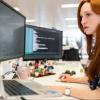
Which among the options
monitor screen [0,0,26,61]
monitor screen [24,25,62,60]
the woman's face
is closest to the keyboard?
monitor screen [0,0,26,61]

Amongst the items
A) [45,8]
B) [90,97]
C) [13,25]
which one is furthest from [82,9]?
[45,8]

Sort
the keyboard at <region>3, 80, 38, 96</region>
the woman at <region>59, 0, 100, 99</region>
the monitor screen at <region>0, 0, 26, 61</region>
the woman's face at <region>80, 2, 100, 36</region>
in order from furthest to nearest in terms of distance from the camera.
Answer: the woman's face at <region>80, 2, 100, 36</region>
the woman at <region>59, 0, 100, 99</region>
the monitor screen at <region>0, 0, 26, 61</region>
the keyboard at <region>3, 80, 38, 96</region>

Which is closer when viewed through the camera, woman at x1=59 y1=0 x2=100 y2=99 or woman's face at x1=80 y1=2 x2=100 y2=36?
woman at x1=59 y1=0 x2=100 y2=99

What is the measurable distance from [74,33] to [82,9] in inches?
574

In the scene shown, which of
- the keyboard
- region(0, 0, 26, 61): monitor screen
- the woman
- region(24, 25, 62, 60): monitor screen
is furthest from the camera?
region(24, 25, 62, 60): monitor screen

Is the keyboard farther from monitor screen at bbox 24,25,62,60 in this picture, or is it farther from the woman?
monitor screen at bbox 24,25,62,60

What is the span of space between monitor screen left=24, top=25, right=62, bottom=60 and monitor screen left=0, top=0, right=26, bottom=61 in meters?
0.22

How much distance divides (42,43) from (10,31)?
2.48ft

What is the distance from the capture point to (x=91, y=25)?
138cm

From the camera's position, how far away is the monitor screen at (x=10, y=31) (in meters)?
1.12

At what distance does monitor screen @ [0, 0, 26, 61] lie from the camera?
112 cm

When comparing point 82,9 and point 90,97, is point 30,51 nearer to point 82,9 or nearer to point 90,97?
point 82,9

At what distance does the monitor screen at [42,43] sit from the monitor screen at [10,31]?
0.73ft

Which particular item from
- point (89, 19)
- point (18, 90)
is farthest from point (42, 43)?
point (18, 90)
